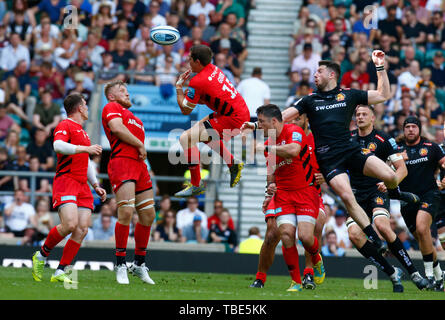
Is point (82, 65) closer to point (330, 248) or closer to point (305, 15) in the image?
point (305, 15)

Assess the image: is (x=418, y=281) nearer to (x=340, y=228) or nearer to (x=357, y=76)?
(x=340, y=228)

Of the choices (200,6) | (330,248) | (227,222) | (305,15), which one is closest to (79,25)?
(200,6)

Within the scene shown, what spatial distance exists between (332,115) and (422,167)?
2696 mm

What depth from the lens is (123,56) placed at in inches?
858

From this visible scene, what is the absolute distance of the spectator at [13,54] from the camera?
2169cm

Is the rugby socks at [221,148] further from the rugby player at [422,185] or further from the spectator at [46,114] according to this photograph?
the spectator at [46,114]

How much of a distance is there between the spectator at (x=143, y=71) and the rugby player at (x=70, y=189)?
8796 mm

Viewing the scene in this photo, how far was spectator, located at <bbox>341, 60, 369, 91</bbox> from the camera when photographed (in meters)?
21.4

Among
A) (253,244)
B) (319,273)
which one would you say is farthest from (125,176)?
(253,244)

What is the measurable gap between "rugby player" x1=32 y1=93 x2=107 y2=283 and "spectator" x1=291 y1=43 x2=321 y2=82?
10.8 metres

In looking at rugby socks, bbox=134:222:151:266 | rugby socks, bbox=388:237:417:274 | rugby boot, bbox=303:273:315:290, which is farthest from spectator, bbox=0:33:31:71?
rugby socks, bbox=388:237:417:274

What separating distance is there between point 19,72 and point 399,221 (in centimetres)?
1008

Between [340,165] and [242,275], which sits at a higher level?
[340,165]
